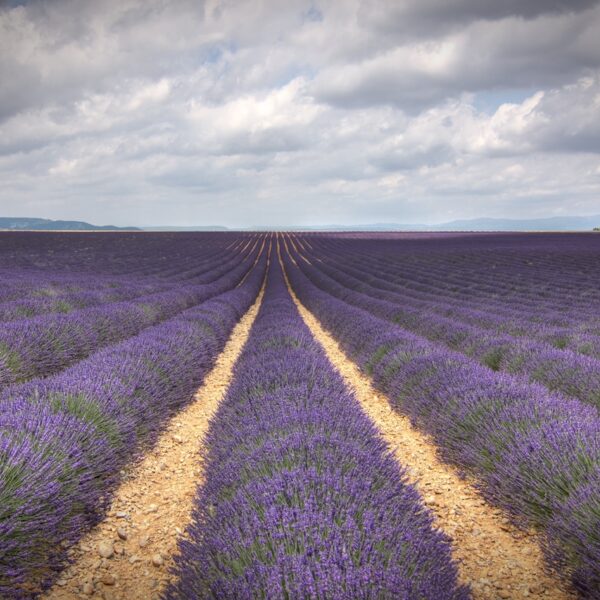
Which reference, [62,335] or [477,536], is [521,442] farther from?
[62,335]

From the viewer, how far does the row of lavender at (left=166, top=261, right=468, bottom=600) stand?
1270 millimetres

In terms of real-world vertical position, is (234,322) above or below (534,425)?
below

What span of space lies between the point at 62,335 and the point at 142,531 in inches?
136

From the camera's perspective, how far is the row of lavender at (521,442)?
1.95 meters

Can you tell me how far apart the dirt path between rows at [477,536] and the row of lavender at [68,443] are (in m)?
1.88

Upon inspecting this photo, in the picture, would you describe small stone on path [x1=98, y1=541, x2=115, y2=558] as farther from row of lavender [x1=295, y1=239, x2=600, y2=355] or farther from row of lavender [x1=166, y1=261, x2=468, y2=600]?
row of lavender [x1=295, y1=239, x2=600, y2=355]

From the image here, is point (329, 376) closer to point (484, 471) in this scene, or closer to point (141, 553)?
point (484, 471)

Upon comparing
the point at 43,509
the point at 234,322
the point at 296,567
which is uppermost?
the point at 296,567

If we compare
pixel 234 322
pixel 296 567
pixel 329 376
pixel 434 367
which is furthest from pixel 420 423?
pixel 234 322

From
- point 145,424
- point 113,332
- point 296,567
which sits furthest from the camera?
point 113,332

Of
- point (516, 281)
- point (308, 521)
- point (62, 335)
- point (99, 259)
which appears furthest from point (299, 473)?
point (99, 259)

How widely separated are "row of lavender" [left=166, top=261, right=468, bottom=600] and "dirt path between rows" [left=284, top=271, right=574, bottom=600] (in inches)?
13.1

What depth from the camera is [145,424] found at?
141 inches

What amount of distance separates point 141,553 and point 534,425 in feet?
8.74
